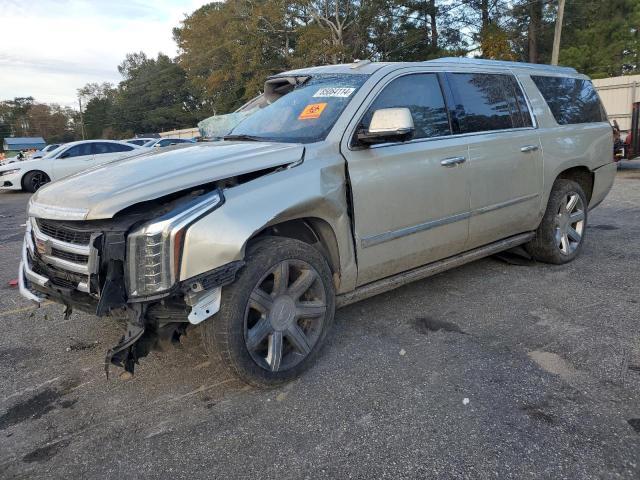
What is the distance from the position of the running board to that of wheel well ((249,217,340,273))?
9.9 inches

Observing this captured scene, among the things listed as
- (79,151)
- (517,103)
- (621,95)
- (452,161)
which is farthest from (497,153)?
(621,95)

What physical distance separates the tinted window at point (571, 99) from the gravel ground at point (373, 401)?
1.88 m

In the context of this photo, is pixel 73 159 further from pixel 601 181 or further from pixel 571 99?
pixel 601 181

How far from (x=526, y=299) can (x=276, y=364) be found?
2416 millimetres

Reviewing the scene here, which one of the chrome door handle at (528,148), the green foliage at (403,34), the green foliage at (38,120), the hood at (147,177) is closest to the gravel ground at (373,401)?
the hood at (147,177)

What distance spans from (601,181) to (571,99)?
3.24 feet

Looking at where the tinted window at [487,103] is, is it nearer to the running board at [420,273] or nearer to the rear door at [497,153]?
the rear door at [497,153]

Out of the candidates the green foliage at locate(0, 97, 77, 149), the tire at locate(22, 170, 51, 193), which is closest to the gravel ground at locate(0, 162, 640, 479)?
the tire at locate(22, 170, 51, 193)

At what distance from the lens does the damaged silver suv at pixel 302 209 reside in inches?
101

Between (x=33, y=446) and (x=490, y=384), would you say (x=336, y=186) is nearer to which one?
(x=490, y=384)

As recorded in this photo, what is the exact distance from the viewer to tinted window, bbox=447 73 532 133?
412 centimetres

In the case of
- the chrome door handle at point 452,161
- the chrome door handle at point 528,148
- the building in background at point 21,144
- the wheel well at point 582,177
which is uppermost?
the building in background at point 21,144

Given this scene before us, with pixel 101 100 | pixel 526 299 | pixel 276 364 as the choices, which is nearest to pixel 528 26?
pixel 526 299

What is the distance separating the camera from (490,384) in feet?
9.62
